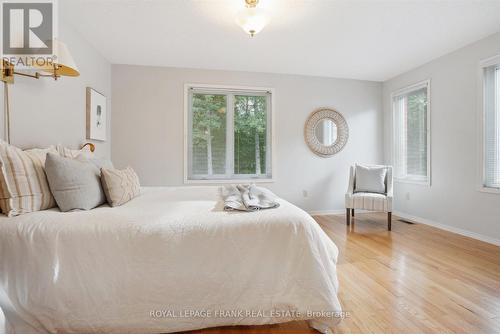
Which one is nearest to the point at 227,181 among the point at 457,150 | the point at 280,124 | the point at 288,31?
the point at 280,124

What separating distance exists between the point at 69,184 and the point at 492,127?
4.33 metres

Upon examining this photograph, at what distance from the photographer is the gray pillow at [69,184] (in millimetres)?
1552

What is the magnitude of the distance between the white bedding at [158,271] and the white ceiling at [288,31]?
6.69ft

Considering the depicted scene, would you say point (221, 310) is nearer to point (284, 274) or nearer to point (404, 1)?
point (284, 274)

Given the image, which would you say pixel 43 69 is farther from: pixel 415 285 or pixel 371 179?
pixel 371 179

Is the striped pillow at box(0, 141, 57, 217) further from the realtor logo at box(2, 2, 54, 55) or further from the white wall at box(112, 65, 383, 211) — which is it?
the white wall at box(112, 65, 383, 211)

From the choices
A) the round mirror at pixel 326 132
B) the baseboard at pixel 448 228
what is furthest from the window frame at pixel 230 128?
the baseboard at pixel 448 228

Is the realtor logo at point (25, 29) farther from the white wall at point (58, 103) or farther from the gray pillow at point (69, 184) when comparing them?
the gray pillow at point (69, 184)

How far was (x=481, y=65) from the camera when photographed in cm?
302

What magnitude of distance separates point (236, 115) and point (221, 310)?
3247 mm

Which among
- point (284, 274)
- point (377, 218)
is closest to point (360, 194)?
point (377, 218)

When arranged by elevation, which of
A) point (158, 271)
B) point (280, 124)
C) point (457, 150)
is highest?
point (280, 124)

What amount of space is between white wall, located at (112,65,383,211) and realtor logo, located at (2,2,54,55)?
1.58 meters

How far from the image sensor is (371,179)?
381 cm
